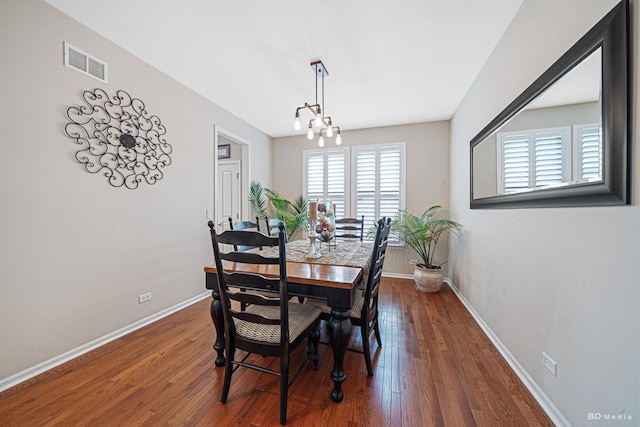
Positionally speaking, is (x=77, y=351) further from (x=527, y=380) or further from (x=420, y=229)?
(x=420, y=229)

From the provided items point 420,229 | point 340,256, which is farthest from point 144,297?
point 420,229

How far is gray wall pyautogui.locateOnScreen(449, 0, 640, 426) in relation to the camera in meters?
0.98

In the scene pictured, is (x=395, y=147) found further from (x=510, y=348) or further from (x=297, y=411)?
(x=297, y=411)

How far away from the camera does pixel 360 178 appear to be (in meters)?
4.55

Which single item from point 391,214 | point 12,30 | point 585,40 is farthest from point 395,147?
point 12,30

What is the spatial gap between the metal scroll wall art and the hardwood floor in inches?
61.4

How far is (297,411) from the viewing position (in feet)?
4.72

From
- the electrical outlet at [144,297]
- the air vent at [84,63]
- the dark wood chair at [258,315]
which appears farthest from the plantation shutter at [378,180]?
the air vent at [84,63]

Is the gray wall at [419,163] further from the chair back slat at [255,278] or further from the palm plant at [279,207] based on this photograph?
the chair back slat at [255,278]

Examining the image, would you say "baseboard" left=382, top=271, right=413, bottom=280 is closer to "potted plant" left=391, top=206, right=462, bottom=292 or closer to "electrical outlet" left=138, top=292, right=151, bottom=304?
"potted plant" left=391, top=206, right=462, bottom=292

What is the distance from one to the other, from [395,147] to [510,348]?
10.9ft

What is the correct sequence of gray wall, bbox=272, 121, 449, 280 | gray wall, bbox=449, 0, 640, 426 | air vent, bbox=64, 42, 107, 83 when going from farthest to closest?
gray wall, bbox=272, 121, 449, 280
air vent, bbox=64, 42, 107, 83
gray wall, bbox=449, 0, 640, 426

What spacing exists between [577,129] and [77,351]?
3.69 m

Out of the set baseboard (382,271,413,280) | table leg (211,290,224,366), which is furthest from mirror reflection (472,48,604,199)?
baseboard (382,271,413,280)
